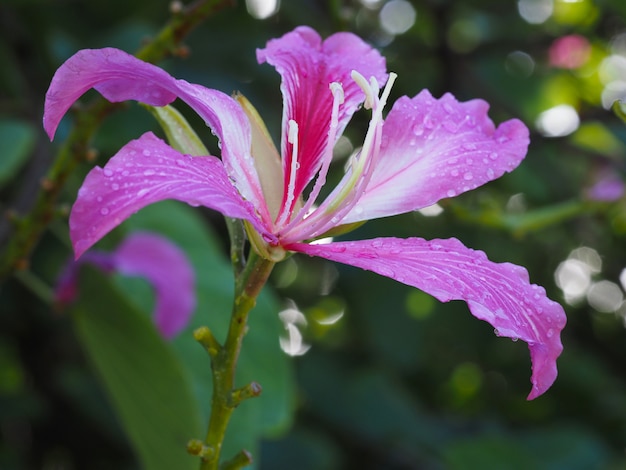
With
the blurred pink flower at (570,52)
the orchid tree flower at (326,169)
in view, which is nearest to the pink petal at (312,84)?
the orchid tree flower at (326,169)

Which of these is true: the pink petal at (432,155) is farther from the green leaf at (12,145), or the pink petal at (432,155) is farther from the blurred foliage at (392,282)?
the green leaf at (12,145)

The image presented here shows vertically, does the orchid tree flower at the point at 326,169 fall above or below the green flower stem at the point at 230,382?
above

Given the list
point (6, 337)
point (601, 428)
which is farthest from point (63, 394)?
point (601, 428)

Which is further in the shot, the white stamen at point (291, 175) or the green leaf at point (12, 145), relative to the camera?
the green leaf at point (12, 145)

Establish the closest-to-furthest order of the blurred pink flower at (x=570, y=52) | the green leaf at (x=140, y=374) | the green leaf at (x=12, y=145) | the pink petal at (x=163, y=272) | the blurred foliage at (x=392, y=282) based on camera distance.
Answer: the green leaf at (x=140, y=374), the pink petal at (x=163, y=272), the green leaf at (x=12, y=145), the blurred foliage at (x=392, y=282), the blurred pink flower at (x=570, y=52)

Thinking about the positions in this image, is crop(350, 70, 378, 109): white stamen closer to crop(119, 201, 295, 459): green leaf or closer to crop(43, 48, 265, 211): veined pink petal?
crop(43, 48, 265, 211): veined pink petal

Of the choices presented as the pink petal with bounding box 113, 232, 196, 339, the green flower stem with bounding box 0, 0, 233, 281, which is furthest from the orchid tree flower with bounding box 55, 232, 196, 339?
the green flower stem with bounding box 0, 0, 233, 281

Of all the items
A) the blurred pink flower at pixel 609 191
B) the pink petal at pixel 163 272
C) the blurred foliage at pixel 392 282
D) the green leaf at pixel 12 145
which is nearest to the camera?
the pink petal at pixel 163 272
